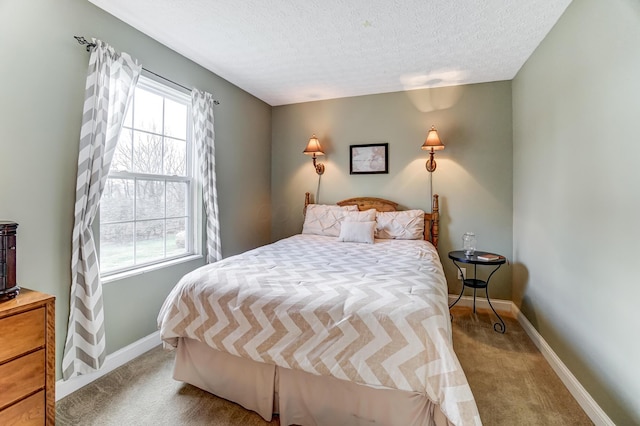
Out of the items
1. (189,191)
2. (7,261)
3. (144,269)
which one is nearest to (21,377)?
(7,261)

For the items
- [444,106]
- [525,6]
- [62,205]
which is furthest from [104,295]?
[444,106]

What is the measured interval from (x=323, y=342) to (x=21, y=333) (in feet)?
4.45

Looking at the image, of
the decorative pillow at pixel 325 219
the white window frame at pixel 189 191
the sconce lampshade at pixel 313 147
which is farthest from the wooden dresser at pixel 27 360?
the sconce lampshade at pixel 313 147

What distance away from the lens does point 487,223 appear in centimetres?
342

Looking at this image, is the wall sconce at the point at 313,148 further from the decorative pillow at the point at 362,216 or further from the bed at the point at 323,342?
the bed at the point at 323,342

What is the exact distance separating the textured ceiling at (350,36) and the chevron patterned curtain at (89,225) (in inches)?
22.8

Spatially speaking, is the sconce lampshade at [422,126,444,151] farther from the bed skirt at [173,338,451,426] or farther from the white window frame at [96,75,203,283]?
the bed skirt at [173,338,451,426]

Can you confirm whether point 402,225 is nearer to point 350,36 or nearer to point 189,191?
point 350,36

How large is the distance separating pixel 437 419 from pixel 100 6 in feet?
10.4

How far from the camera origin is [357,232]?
320 centimetres

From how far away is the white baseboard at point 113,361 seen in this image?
1.86 m

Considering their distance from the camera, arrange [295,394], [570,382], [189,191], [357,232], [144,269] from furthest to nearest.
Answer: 1. [357,232]
2. [189,191]
3. [144,269]
4. [570,382]
5. [295,394]

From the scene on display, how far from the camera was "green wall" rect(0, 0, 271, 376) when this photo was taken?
65.3 inches

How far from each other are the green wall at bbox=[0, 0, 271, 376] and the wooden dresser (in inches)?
17.2
